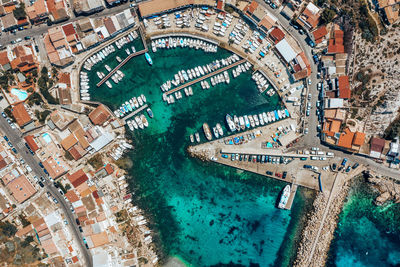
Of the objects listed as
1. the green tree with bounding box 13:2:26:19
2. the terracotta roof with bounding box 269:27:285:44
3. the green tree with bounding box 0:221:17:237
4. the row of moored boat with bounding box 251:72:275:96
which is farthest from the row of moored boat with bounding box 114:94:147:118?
the green tree with bounding box 0:221:17:237

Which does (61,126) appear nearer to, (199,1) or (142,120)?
(142,120)

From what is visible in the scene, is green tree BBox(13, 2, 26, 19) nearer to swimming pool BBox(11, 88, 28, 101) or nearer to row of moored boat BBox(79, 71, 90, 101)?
swimming pool BBox(11, 88, 28, 101)

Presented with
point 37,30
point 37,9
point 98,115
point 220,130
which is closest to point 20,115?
point 98,115

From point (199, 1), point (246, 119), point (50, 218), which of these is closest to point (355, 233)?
point (246, 119)

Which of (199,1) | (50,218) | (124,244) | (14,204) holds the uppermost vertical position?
(199,1)

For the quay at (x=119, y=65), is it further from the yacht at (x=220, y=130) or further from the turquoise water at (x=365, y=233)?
the turquoise water at (x=365, y=233)

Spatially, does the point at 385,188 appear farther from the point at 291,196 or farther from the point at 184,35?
the point at 184,35

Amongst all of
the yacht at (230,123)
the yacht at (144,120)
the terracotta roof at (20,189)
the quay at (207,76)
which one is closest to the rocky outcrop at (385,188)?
the yacht at (230,123)
